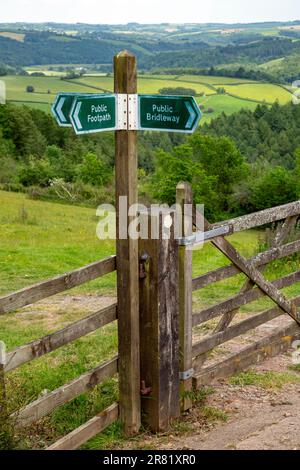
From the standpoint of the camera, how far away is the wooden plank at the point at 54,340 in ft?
13.8

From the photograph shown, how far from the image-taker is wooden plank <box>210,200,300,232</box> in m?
5.58

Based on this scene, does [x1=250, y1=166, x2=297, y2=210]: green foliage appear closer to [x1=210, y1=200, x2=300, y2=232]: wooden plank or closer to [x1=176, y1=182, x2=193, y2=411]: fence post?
[x1=210, y1=200, x2=300, y2=232]: wooden plank

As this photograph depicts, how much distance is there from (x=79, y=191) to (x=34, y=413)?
45.7 metres

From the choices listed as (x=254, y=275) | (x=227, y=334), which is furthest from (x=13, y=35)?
(x=227, y=334)

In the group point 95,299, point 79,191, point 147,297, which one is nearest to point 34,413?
point 147,297

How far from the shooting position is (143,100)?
451 cm

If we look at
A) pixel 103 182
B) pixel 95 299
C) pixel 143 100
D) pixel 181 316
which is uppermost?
pixel 143 100

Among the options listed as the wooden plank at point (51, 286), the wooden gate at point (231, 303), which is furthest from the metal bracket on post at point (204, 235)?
the wooden plank at point (51, 286)

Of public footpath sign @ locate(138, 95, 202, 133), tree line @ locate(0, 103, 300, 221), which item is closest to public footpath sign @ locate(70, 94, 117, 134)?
public footpath sign @ locate(138, 95, 202, 133)

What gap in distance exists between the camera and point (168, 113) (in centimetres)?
451

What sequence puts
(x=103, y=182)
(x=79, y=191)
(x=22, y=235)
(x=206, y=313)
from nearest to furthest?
(x=206, y=313), (x=22, y=235), (x=79, y=191), (x=103, y=182)

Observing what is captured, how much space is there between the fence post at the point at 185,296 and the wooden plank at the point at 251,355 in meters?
0.20

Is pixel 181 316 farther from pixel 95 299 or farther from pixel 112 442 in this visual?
pixel 95 299

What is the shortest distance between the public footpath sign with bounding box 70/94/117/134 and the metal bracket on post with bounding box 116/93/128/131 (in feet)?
0.08
